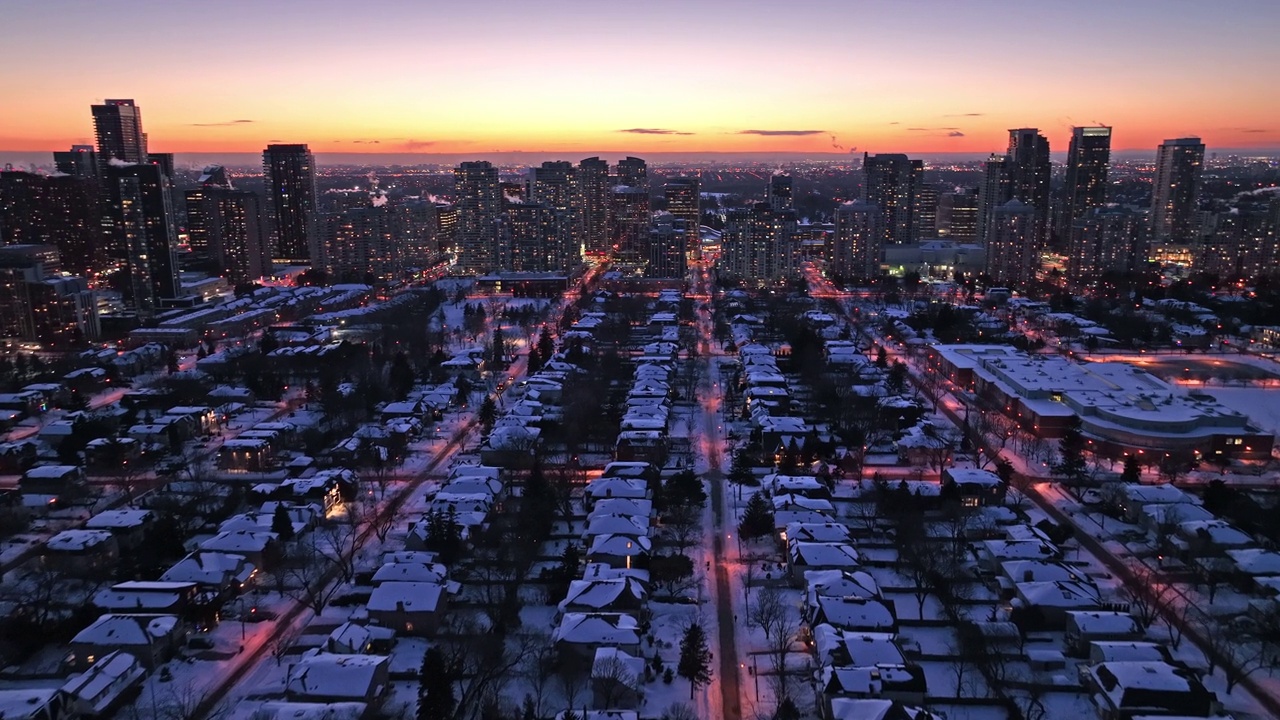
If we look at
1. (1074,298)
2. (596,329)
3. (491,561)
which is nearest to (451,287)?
(596,329)

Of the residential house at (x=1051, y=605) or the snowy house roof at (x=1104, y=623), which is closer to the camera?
the snowy house roof at (x=1104, y=623)

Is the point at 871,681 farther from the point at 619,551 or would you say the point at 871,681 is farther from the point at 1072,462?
the point at 1072,462

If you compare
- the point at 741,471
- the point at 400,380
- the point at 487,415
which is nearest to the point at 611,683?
the point at 741,471

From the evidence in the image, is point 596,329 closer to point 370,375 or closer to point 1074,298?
point 370,375

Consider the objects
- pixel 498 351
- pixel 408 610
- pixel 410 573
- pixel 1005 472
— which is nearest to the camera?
pixel 408 610

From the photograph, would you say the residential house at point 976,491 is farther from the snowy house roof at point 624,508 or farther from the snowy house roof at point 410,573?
the snowy house roof at point 410,573

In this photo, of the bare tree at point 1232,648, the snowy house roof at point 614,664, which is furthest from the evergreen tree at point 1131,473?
the snowy house roof at point 614,664
